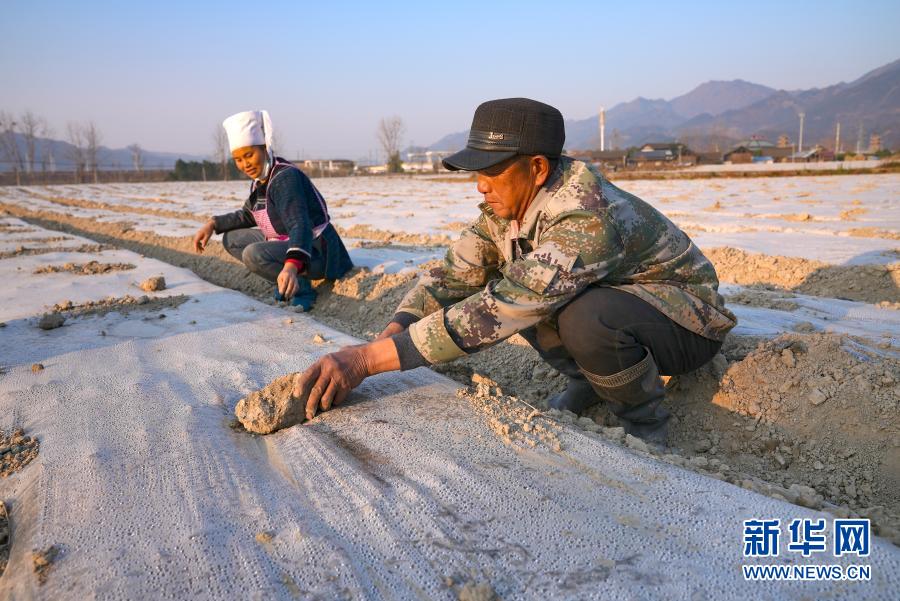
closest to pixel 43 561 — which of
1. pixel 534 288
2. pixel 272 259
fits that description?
pixel 534 288

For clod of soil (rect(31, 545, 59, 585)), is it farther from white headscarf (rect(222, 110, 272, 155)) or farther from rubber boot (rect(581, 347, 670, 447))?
white headscarf (rect(222, 110, 272, 155))

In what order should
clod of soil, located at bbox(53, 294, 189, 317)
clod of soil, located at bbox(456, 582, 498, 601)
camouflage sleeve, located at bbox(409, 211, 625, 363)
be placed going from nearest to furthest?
1. clod of soil, located at bbox(456, 582, 498, 601)
2. camouflage sleeve, located at bbox(409, 211, 625, 363)
3. clod of soil, located at bbox(53, 294, 189, 317)

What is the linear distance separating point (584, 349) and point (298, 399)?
0.87 meters

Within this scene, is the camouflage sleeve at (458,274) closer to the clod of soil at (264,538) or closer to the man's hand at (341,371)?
the man's hand at (341,371)

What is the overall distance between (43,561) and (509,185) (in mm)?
1413

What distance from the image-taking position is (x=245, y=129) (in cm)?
339

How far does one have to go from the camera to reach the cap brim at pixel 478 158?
5.32 ft

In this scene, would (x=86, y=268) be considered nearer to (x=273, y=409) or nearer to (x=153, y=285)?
(x=153, y=285)

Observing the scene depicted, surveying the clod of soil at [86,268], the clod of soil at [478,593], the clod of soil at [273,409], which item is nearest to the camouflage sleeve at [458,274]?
the clod of soil at [273,409]

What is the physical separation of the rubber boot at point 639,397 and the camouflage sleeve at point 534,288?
0.37 metres

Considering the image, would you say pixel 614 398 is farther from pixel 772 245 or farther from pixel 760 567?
pixel 772 245

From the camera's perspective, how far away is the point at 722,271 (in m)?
4.32

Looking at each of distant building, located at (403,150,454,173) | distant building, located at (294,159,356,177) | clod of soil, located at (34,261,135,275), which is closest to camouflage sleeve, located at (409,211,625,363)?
clod of soil, located at (34,261,135,275)

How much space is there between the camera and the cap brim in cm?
162
